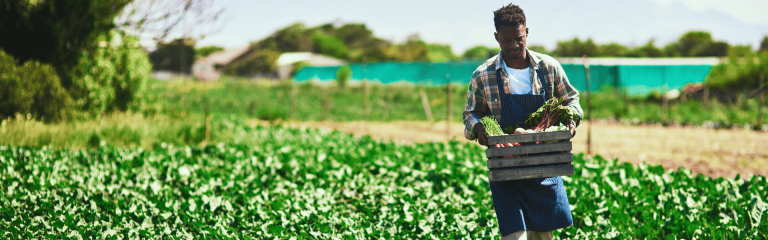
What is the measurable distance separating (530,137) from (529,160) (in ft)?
0.37

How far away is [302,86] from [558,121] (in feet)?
93.1

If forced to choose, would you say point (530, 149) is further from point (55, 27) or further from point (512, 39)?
point (55, 27)

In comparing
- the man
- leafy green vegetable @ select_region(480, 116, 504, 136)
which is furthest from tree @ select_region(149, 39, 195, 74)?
leafy green vegetable @ select_region(480, 116, 504, 136)

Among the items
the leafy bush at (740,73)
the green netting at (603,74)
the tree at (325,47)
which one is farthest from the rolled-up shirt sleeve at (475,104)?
the tree at (325,47)

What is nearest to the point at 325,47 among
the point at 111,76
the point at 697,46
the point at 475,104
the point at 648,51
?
the point at 648,51

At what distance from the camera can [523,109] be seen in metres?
2.74

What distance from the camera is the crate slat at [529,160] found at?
2.52m

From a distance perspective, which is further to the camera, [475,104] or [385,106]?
[385,106]

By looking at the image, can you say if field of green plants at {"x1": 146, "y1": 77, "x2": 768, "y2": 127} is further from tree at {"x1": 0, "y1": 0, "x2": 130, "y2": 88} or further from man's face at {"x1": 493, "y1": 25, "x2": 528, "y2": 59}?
man's face at {"x1": 493, "y1": 25, "x2": 528, "y2": 59}

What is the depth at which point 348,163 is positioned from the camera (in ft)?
21.0

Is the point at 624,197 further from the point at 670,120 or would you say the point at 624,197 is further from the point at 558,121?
the point at 670,120

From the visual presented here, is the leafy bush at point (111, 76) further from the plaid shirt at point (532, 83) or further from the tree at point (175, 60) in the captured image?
the tree at point (175, 60)

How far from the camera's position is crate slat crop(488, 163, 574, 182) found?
2531 millimetres

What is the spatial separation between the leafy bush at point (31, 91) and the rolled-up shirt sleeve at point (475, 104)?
8.14m
